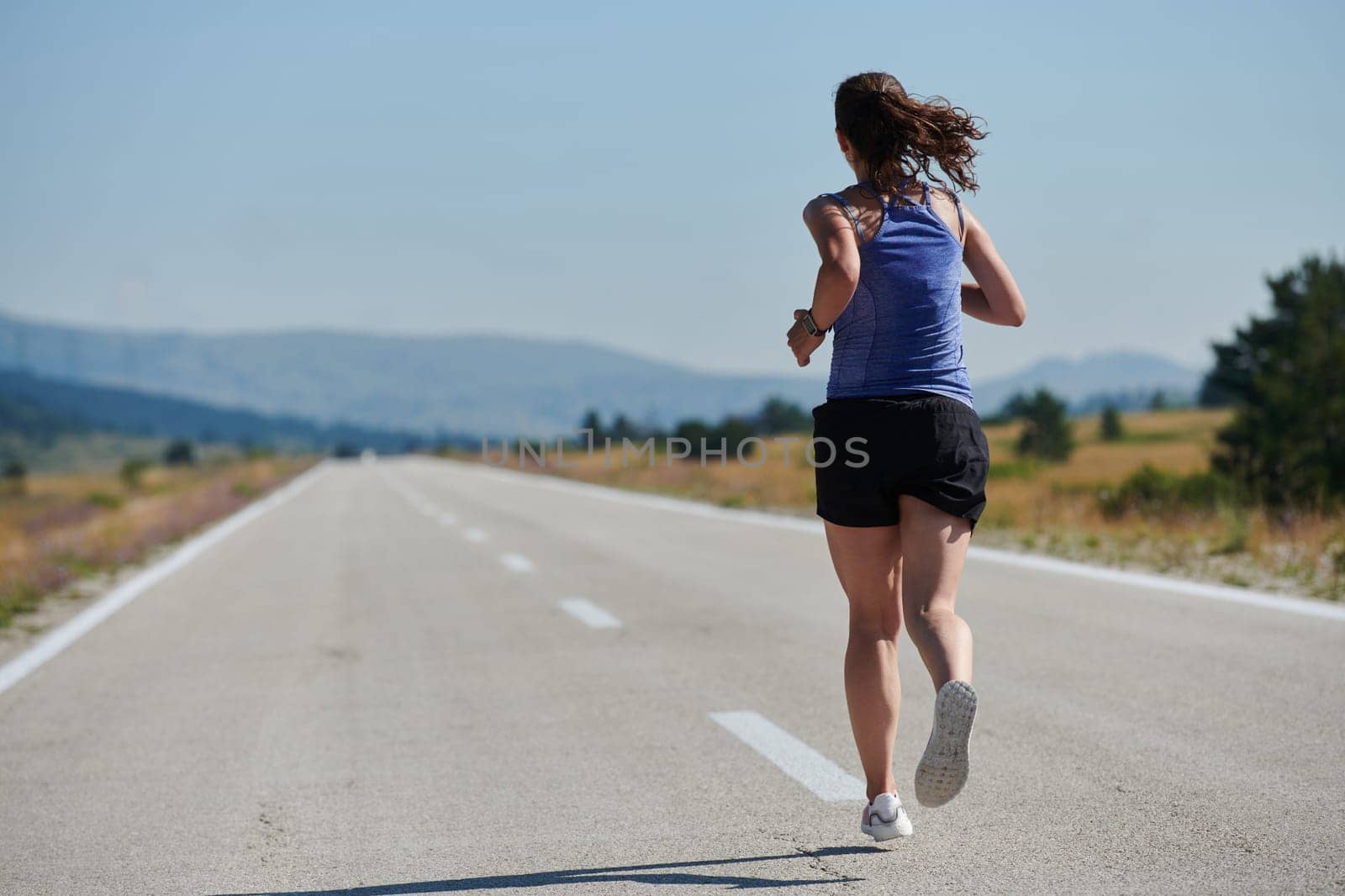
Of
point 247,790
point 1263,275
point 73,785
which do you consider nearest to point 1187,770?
point 247,790

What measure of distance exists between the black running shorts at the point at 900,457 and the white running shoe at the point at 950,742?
0.51 metres

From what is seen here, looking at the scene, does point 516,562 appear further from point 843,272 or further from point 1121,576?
point 843,272

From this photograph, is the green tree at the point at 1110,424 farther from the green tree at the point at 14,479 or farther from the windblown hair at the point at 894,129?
the windblown hair at the point at 894,129

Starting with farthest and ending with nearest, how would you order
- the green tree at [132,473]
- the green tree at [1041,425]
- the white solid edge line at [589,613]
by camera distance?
1. the green tree at [132,473]
2. the green tree at [1041,425]
3. the white solid edge line at [589,613]

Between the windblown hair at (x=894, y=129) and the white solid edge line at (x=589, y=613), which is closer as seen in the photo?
the windblown hair at (x=894, y=129)

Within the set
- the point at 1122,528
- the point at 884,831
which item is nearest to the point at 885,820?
the point at 884,831

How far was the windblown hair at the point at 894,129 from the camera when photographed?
390 centimetres

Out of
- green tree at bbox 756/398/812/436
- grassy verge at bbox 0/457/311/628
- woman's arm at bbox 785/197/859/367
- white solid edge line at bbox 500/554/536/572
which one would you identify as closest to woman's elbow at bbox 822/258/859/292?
woman's arm at bbox 785/197/859/367

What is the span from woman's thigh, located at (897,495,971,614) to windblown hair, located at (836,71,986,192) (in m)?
0.90

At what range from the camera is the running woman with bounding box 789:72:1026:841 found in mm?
3795

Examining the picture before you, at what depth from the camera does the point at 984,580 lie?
441 inches

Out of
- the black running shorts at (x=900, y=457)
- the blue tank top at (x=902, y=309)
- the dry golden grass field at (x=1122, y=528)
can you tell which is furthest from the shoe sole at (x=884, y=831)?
the dry golden grass field at (x=1122, y=528)

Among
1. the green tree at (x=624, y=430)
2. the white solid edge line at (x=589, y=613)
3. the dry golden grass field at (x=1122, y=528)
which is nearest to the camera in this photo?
the white solid edge line at (x=589, y=613)

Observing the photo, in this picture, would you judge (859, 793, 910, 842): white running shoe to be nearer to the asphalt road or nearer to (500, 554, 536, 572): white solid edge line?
the asphalt road
